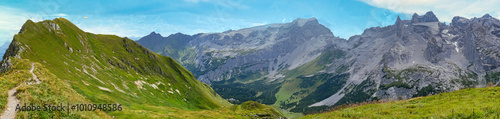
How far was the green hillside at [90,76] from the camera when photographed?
1311 inches

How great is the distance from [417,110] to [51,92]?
5290 cm

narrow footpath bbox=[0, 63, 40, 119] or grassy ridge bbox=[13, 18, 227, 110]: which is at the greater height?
grassy ridge bbox=[13, 18, 227, 110]

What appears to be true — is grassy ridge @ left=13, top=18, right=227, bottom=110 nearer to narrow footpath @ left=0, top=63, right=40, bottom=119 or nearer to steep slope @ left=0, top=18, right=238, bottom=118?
steep slope @ left=0, top=18, right=238, bottom=118

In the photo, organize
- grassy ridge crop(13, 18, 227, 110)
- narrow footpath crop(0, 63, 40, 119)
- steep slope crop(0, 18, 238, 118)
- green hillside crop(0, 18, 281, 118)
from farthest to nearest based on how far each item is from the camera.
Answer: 1. grassy ridge crop(13, 18, 227, 110)
2. steep slope crop(0, 18, 238, 118)
3. green hillside crop(0, 18, 281, 118)
4. narrow footpath crop(0, 63, 40, 119)

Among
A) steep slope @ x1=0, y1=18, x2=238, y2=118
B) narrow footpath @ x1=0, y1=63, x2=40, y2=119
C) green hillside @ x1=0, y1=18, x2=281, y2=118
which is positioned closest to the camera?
narrow footpath @ x1=0, y1=63, x2=40, y2=119

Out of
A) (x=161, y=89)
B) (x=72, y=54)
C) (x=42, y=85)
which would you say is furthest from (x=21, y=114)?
(x=161, y=89)

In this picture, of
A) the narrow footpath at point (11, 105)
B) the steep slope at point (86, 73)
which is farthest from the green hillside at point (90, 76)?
the narrow footpath at point (11, 105)

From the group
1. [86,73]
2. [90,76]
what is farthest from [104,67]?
[90,76]

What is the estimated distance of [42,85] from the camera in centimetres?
3316

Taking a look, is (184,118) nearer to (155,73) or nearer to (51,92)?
(51,92)

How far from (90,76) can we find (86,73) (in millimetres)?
2217

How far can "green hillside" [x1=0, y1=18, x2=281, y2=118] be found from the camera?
33.3 meters

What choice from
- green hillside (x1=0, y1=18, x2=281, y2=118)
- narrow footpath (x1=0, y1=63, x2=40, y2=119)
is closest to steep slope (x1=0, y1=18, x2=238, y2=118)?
green hillside (x1=0, y1=18, x2=281, y2=118)

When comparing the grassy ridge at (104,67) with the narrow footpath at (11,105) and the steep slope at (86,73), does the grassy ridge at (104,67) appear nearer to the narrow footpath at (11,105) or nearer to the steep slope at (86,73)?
the steep slope at (86,73)
